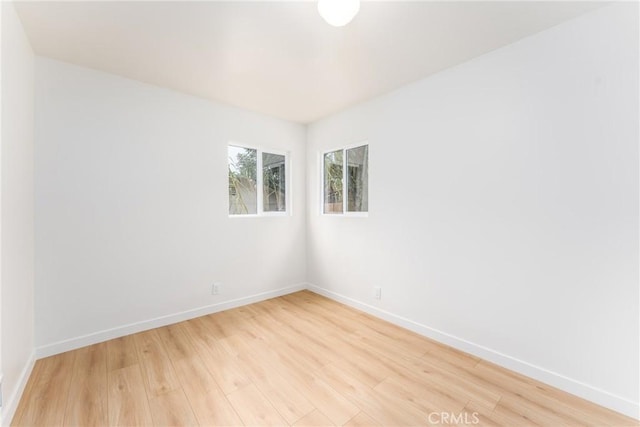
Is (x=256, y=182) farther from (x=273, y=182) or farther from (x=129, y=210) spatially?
(x=129, y=210)

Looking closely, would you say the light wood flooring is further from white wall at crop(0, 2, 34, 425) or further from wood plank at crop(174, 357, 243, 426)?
white wall at crop(0, 2, 34, 425)

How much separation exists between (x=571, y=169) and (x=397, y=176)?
133 centimetres

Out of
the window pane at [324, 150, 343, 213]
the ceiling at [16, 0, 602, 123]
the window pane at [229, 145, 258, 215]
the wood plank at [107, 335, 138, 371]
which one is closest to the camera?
the ceiling at [16, 0, 602, 123]

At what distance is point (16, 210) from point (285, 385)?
2.11 meters

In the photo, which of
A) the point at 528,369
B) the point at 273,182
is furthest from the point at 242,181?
the point at 528,369

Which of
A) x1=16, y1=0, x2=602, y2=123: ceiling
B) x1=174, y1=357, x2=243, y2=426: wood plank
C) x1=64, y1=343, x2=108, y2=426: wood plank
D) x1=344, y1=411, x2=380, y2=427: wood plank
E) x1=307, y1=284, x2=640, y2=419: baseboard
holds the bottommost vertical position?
x1=344, y1=411, x2=380, y2=427: wood plank

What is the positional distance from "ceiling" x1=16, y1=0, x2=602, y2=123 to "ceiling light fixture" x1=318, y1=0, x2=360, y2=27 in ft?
0.75

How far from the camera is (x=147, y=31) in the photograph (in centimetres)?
187

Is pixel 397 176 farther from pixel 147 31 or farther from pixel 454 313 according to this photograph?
pixel 147 31

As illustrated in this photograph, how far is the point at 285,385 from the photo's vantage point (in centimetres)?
183

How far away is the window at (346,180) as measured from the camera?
3204 millimetres

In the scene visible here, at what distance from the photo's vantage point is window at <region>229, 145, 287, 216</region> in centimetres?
332

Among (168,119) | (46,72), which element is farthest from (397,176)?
(46,72)

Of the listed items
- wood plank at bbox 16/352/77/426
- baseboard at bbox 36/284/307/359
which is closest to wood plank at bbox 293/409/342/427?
wood plank at bbox 16/352/77/426
